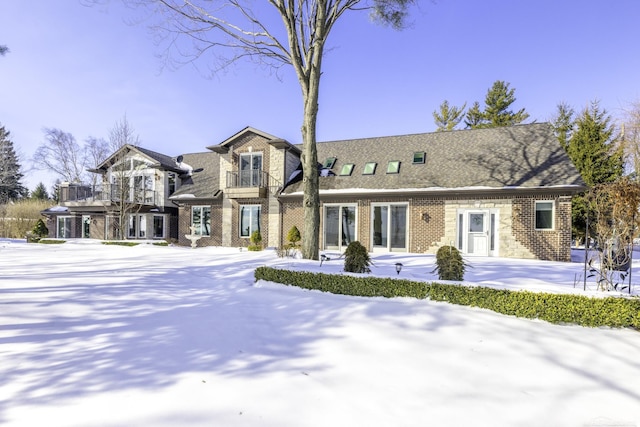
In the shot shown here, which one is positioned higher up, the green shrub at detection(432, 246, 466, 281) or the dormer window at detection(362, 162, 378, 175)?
the dormer window at detection(362, 162, 378, 175)

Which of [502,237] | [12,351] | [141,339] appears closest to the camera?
[12,351]

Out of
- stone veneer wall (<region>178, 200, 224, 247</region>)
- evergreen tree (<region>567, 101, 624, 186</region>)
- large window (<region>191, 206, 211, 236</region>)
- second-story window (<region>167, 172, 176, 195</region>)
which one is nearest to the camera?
stone veneer wall (<region>178, 200, 224, 247</region>)

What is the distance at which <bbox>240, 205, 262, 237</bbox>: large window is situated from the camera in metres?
16.9

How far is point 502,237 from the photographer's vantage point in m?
12.6

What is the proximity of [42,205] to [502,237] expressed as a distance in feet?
122

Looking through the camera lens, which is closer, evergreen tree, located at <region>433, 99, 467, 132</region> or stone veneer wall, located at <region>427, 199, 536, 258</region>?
stone veneer wall, located at <region>427, 199, 536, 258</region>

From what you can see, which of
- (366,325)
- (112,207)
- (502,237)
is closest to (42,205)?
(112,207)

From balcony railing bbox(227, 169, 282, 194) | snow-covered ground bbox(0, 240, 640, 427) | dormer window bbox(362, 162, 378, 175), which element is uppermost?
dormer window bbox(362, 162, 378, 175)

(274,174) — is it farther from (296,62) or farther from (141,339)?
(141,339)

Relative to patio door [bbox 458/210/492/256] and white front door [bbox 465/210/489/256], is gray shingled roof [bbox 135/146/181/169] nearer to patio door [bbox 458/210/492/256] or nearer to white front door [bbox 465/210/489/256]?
patio door [bbox 458/210/492/256]

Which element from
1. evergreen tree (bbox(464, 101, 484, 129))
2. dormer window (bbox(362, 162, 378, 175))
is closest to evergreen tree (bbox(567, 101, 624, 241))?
evergreen tree (bbox(464, 101, 484, 129))

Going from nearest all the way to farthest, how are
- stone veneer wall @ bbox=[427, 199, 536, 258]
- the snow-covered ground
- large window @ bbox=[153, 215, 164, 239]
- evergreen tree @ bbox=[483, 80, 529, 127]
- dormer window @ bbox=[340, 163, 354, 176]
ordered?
the snow-covered ground < stone veneer wall @ bbox=[427, 199, 536, 258] < dormer window @ bbox=[340, 163, 354, 176] < large window @ bbox=[153, 215, 164, 239] < evergreen tree @ bbox=[483, 80, 529, 127]

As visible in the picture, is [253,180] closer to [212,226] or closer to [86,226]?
[212,226]

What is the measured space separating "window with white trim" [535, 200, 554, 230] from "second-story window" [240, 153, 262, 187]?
13.2m
